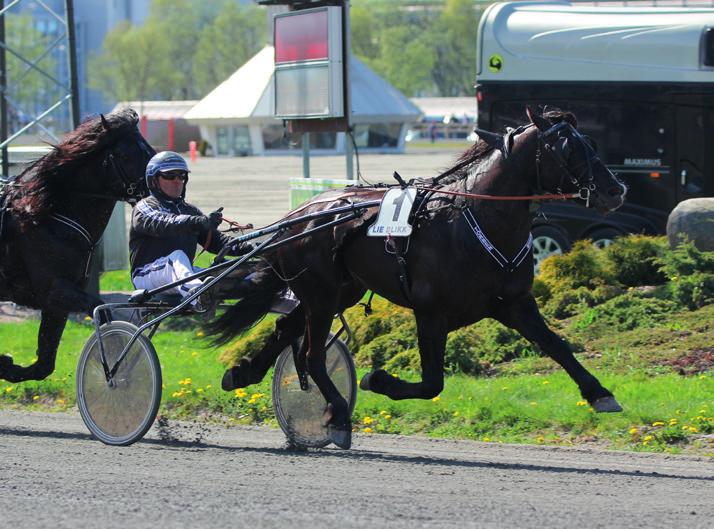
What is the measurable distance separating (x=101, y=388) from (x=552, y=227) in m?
7.37

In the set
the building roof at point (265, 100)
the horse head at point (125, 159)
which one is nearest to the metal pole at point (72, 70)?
the horse head at point (125, 159)

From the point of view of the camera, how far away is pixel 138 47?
90750 mm

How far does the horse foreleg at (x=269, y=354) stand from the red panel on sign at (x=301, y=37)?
6712mm

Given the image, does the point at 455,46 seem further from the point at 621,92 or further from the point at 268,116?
the point at 621,92

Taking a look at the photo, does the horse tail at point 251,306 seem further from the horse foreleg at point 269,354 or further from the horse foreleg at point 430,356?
the horse foreleg at point 430,356

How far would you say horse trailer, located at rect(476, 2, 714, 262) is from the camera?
13.4 metres

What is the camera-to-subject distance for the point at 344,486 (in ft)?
18.9

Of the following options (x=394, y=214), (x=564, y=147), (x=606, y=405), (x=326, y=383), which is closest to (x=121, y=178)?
(x=326, y=383)

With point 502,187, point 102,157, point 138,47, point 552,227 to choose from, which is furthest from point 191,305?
point 138,47

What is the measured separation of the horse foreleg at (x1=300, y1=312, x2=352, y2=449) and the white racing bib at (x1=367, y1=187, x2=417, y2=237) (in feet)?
2.41

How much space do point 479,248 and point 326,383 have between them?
1.34 metres

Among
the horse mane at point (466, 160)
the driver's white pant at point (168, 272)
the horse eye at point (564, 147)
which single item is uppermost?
the horse eye at point (564, 147)

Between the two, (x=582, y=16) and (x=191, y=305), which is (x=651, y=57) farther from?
(x=191, y=305)

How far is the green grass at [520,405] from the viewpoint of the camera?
24.6ft
